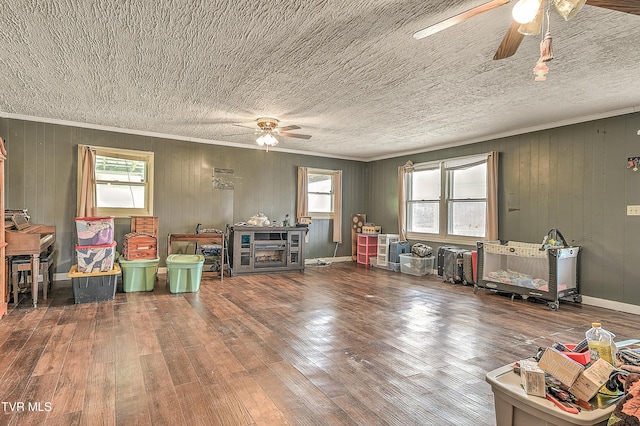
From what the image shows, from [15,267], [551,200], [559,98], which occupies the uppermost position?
[559,98]

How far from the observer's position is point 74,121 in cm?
543

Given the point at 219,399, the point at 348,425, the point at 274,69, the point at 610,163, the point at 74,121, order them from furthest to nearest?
the point at 74,121
the point at 610,163
the point at 274,69
the point at 219,399
the point at 348,425

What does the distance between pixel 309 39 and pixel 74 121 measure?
466cm

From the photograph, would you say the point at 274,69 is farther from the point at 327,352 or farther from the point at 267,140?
the point at 327,352

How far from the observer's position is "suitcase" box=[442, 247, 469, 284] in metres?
5.94

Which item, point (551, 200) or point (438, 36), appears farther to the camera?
point (551, 200)

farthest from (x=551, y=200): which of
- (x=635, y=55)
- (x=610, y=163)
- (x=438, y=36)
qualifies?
(x=438, y=36)

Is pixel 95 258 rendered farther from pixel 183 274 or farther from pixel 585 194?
pixel 585 194

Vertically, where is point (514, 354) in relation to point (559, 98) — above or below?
below

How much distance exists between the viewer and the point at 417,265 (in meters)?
6.70

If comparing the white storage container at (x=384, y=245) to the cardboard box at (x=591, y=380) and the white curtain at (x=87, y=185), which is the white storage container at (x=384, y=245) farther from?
the cardboard box at (x=591, y=380)

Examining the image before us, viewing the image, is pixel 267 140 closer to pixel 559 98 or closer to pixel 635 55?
pixel 559 98

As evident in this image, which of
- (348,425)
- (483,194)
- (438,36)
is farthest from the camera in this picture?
(483,194)

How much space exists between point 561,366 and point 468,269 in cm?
465
